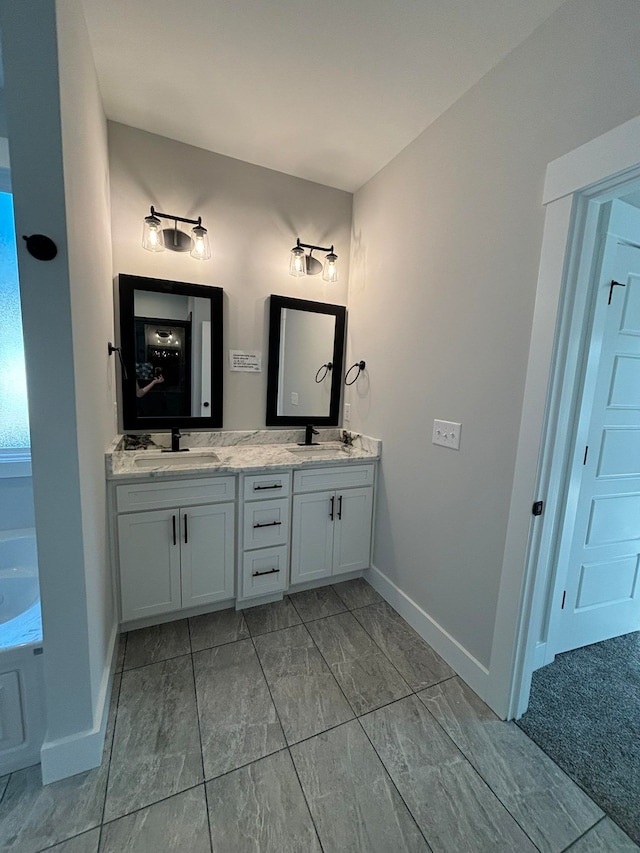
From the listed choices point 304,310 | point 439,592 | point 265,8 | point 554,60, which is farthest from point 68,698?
point 554,60

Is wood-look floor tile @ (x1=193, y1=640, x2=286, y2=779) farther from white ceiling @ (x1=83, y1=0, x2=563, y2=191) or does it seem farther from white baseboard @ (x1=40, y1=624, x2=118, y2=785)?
white ceiling @ (x1=83, y1=0, x2=563, y2=191)

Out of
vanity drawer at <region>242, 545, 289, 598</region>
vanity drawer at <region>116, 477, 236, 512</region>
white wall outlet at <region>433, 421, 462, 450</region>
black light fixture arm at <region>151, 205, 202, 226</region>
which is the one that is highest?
black light fixture arm at <region>151, 205, 202, 226</region>

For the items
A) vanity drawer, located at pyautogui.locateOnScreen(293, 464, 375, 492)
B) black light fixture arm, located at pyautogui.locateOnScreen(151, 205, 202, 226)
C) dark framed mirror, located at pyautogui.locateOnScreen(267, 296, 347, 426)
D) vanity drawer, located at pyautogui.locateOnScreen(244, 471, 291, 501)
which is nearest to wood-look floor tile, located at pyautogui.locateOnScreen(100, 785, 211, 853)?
vanity drawer, located at pyautogui.locateOnScreen(244, 471, 291, 501)

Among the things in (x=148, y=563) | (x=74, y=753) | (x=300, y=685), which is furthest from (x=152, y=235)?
(x=300, y=685)

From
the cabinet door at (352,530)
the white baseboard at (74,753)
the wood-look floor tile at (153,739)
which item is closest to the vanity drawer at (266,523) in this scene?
the cabinet door at (352,530)

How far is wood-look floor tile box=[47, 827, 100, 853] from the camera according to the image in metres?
0.99

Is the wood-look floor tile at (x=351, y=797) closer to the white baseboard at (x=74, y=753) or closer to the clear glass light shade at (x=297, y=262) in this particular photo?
the white baseboard at (x=74, y=753)

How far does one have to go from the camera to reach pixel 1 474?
1701mm

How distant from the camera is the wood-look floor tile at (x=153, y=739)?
1.15 metres

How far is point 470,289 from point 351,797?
200 centimetres

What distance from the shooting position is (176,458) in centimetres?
211

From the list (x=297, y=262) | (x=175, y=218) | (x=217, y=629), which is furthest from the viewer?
(x=297, y=262)

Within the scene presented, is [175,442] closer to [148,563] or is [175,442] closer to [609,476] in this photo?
[148,563]

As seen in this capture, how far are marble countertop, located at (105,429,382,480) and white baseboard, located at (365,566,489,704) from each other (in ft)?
2.73
